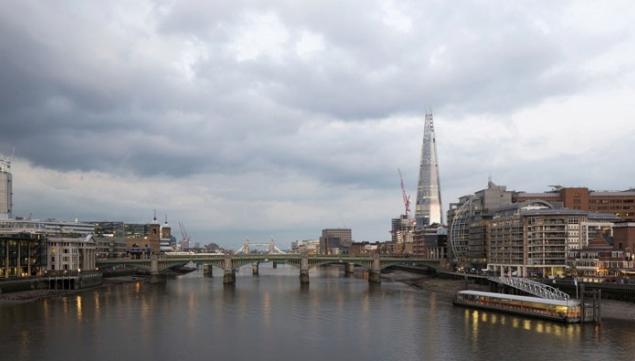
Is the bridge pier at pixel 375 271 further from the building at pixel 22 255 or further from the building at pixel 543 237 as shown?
the building at pixel 22 255

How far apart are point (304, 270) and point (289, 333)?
105501mm

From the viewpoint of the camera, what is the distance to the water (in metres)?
65.6

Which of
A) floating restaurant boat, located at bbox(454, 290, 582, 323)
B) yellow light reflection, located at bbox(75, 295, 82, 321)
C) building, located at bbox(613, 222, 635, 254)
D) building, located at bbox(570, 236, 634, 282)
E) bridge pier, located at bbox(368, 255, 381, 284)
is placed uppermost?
building, located at bbox(613, 222, 635, 254)

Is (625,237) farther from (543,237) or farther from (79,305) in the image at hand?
(79,305)

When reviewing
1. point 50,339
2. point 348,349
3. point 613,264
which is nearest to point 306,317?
point 348,349

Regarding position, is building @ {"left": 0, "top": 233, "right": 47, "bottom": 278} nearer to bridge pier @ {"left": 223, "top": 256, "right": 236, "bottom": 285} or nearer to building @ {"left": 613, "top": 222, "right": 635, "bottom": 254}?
bridge pier @ {"left": 223, "top": 256, "right": 236, "bottom": 285}

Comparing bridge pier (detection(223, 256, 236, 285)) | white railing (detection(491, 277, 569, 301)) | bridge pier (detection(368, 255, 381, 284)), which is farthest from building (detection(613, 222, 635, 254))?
bridge pier (detection(223, 256, 236, 285))

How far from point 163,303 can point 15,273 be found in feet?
157

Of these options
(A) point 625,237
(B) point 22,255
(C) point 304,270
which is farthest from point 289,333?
(C) point 304,270

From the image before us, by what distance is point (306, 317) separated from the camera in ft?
318

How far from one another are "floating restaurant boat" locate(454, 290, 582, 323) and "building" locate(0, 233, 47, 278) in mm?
99740

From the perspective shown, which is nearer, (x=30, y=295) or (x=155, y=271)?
(x=30, y=295)

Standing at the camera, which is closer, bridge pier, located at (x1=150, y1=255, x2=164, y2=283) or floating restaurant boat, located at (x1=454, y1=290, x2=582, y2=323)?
floating restaurant boat, located at (x1=454, y1=290, x2=582, y2=323)

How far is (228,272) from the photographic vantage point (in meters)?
181
